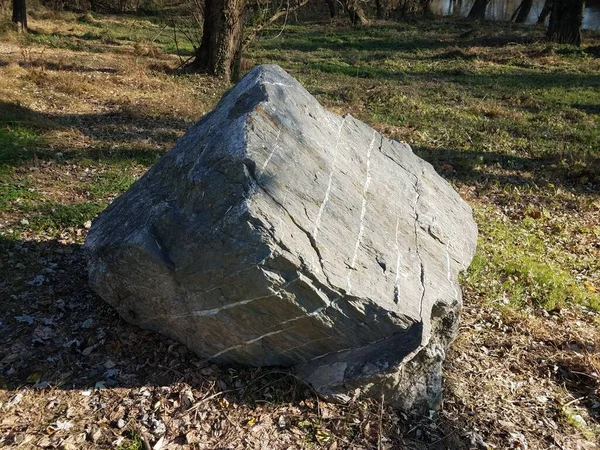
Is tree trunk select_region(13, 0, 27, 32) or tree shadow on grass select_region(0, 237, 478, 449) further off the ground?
tree trunk select_region(13, 0, 27, 32)

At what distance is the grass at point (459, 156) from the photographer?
4.65 meters

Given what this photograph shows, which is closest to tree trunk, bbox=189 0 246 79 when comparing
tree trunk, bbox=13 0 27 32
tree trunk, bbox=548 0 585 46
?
tree trunk, bbox=13 0 27 32

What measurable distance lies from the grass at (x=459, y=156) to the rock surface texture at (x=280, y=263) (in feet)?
1.33

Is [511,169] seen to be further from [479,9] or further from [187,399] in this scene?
[479,9]

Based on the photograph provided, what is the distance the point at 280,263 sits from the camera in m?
3.46

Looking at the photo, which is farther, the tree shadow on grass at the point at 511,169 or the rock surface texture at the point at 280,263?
the tree shadow on grass at the point at 511,169

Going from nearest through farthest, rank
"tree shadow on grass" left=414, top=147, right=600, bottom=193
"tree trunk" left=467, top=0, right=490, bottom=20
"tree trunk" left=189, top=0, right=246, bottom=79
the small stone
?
the small stone < "tree shadow on grass" left=414, top=147, right=600, bottom=193 < "tree trunk" left=189, top=0, right=246, bottom=79 < "tree trunk" left=467, top=0, right=490, bottom=20

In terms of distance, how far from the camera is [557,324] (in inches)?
214

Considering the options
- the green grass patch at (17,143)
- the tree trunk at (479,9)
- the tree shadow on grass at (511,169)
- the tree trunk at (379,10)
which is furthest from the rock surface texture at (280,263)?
the tree trunk at (479,9)

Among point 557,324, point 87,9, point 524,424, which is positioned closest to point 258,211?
point 524,424

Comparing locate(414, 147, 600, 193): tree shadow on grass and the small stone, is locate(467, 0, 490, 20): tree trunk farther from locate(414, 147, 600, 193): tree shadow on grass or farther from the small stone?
the small stone

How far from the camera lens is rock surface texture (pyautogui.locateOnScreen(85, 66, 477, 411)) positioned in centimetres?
355

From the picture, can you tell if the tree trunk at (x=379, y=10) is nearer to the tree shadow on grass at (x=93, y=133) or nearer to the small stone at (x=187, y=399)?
the tree shadow on grass at (x=93, y=133)

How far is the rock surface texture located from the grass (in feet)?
1.33
